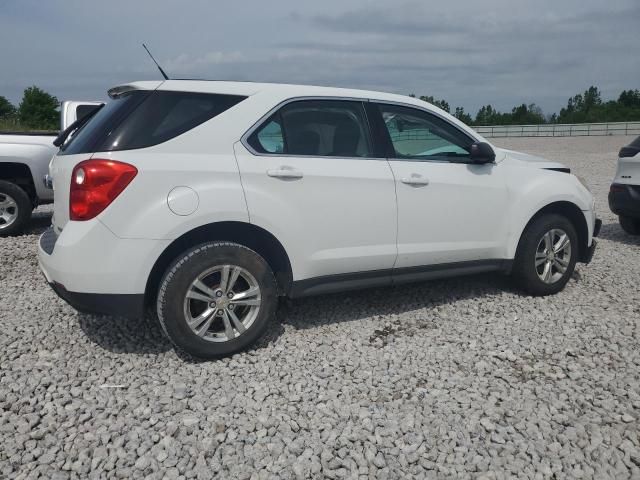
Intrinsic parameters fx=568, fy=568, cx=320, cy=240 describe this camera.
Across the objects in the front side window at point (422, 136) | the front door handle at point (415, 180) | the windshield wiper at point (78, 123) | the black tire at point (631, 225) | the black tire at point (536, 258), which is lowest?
the black tire at point (631, 225)

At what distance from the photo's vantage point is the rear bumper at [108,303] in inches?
136

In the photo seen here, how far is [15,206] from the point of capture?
7.69 metres

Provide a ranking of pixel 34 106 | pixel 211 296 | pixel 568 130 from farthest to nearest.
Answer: pixel 34 106 → pixel 568 130 → pixel 211 296

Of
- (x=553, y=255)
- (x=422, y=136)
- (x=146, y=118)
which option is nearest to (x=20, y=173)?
(x=146, y=118)

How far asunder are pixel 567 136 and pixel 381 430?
4466 cm

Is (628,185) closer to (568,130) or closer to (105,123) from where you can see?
(105,123)

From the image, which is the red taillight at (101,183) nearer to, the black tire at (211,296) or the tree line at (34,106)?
the black tire at (211,296)

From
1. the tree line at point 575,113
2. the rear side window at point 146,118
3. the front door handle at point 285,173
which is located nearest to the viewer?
the rear side window at point 146,118

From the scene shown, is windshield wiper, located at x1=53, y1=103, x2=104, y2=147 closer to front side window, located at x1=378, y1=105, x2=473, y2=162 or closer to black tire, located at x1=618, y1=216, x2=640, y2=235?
front side window, located at x1=378, y1=105, x2=473, y2=162

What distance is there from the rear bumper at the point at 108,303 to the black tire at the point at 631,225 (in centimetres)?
688

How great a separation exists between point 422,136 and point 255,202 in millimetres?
1634

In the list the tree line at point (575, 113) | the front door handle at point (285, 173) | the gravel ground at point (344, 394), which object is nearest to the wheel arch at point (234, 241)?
the front door handle at point (285, 173)

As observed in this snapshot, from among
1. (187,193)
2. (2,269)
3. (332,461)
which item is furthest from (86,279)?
(2,269)

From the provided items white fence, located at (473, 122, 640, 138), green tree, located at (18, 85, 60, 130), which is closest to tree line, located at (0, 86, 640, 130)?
green tree, located at (18, 85, 60, 130)
